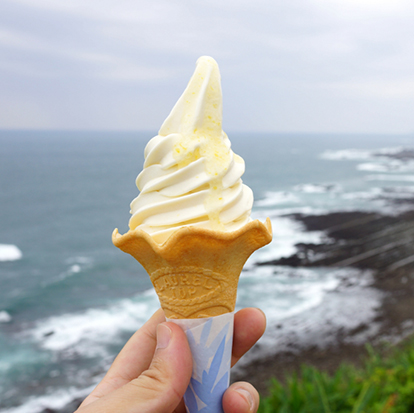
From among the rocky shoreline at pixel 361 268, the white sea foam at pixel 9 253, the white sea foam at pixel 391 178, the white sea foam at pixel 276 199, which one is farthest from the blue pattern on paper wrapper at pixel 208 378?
the white sea foam at pixel 391 178

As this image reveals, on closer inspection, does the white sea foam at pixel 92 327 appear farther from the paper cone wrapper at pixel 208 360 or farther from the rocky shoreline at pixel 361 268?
the paper cone wrapper at pixel 208 360

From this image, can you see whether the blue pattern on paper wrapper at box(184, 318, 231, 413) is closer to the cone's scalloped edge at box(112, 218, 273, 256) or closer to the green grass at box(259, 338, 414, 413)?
the cone's scalloped edge at box(112, 218, 273, 256)

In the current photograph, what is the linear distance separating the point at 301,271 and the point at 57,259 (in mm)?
13475

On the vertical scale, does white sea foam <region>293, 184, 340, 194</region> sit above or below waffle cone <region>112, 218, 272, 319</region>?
below

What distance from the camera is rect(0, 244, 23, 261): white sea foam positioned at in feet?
75.6

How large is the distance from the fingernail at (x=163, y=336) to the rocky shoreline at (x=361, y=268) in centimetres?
787

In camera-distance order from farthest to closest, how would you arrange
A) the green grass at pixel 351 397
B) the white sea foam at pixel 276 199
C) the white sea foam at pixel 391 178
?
1. the white sea foam at pixel 391 178
2. the white sea foam at pixel 276 199
3. the green grass at pixel 351 397

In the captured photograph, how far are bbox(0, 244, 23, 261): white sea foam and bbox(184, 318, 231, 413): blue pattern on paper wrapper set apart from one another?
75.4ft

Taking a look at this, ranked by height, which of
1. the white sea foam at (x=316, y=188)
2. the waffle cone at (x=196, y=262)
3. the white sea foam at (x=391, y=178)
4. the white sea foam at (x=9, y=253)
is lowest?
the white sea foam at (x=9, y=253)

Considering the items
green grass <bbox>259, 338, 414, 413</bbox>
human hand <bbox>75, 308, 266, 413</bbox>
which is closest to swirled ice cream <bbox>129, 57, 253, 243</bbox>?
human hand <bbox>75, 308, 266, 413</bbox>

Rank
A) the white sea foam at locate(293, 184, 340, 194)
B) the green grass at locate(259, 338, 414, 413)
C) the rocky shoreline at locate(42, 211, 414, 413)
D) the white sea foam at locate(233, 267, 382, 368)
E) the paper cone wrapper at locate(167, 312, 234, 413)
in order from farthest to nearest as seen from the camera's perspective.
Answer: the white sea foam at locate(293, 184, 340, 194)
the white sea foam at locate(233, 267, 382, 368)
the rocky shoreline at locate(42, 211, 414, 413)
the green grass at locate(259, 338, 414, 413)
the paper cone wrapper at locate(167, 312, 234, 413)

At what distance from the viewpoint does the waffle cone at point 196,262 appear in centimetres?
212

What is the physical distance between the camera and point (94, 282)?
17.3 m

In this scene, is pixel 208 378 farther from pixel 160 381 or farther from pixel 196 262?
pixel 196 262
